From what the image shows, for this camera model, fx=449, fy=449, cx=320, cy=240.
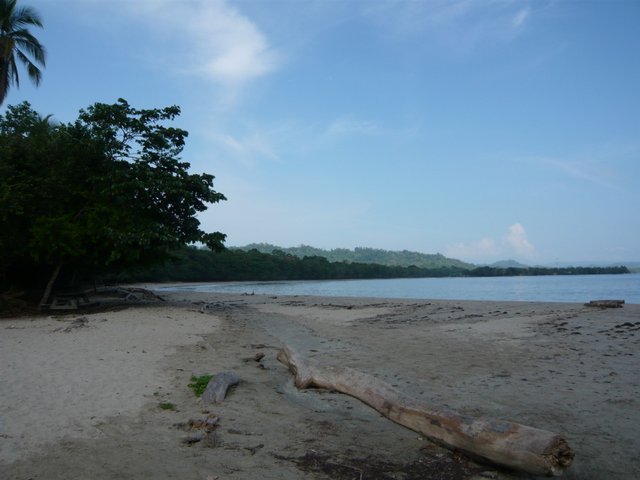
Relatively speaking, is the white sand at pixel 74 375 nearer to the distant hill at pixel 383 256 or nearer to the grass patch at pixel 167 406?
the grass patch at pixel 167 406

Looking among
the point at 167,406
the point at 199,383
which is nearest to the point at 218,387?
the point at 199,383

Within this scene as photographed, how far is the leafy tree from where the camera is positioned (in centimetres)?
1633

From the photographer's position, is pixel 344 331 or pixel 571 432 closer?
pixel 571 432

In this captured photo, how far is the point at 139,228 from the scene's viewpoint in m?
17.2

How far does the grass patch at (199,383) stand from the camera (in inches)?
268

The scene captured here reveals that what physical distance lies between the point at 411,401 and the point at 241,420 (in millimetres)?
2158

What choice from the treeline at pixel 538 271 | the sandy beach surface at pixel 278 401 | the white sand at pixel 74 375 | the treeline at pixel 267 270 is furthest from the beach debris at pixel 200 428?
the treeline at pixel 538 271

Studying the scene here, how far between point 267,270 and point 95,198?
74270 mm

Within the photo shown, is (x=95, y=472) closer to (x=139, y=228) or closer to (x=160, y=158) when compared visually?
(x=139, y=228)

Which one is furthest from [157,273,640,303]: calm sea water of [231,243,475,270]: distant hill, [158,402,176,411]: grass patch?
[231,243,475,270]: distant hill

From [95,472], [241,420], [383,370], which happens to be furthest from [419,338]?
[95,472]

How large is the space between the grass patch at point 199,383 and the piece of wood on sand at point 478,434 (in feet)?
7.76

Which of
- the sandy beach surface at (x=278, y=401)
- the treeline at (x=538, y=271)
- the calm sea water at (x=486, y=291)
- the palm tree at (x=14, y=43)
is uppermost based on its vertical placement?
the palm tree at (x=14, y=43)

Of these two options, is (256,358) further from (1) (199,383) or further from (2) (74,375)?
(2) (74,375)
